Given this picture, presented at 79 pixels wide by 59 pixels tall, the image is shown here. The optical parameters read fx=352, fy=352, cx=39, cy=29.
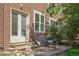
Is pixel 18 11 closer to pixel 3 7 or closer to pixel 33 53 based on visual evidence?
pixel 3 7

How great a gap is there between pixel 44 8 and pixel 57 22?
51cm

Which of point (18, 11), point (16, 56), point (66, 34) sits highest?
point (18, 11)

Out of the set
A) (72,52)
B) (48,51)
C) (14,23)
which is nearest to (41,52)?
(48,51)

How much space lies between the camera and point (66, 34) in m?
9.31

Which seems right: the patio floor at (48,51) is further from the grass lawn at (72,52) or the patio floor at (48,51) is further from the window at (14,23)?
the window at (14,23)

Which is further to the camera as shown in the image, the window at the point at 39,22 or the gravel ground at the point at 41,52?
the window at the point at 39,22

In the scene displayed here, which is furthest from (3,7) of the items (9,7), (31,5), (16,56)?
(16,56)

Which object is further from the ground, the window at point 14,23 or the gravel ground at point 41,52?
the window at point 14,23

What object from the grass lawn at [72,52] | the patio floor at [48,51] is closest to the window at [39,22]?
the patio floor at [48,51]

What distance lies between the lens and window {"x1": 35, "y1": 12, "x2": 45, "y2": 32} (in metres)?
9.55

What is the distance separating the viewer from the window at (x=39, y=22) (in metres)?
9.55

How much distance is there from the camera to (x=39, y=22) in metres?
9.62

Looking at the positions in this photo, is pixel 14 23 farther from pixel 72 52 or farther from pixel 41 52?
pixel 72 52

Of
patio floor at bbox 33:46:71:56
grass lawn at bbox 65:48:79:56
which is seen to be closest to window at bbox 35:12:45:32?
patio floor at bbox 33:46:71:56
